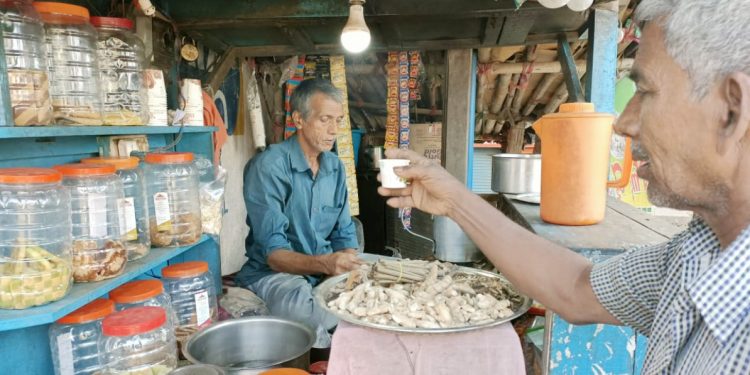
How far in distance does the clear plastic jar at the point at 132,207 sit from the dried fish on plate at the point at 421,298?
0.88 m

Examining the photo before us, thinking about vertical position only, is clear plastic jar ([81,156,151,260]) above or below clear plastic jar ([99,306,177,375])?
above

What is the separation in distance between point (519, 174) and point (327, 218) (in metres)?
1.53

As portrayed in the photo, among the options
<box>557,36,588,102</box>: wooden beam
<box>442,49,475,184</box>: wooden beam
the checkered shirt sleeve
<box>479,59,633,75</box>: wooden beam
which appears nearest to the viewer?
the checkered shirt sleeve

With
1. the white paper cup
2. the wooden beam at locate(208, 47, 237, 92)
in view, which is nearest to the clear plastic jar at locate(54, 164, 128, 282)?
the white paper cup

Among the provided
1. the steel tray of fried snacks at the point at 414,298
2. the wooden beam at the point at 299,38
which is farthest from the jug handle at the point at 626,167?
the wooden beam at the point at 299,38

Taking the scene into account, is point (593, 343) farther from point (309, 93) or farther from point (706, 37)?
point (309, 93)

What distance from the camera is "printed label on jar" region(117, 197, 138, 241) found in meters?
1.84

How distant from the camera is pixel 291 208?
10.8ft

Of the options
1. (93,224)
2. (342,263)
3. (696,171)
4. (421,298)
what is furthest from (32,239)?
(696,171)

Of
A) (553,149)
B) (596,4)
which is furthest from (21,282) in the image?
(596,4)

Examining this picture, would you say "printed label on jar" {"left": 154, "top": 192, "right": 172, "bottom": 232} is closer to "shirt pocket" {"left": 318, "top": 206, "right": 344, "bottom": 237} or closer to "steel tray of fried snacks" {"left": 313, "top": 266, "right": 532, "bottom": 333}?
"steel tray of fried snacks" {"left": 313, "top": 266, "right": 532, "bottom": 333}

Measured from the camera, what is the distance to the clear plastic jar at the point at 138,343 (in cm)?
166

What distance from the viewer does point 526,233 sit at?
1571 millimetres

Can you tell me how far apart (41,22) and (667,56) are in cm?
202
